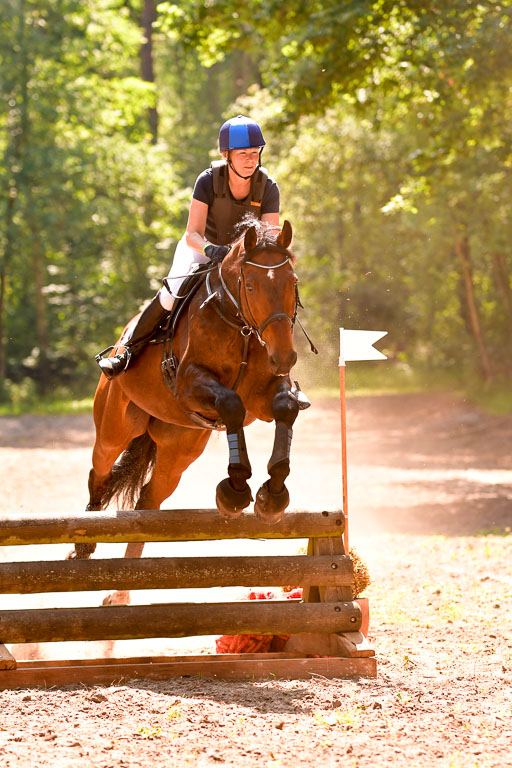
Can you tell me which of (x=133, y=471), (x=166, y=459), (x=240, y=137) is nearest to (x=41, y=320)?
(x=133, y=471)

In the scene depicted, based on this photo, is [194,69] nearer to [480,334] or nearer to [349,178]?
[349,178]

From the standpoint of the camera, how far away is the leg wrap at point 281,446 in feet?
14.1

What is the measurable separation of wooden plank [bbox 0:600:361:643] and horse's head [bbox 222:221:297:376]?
50.3 inches

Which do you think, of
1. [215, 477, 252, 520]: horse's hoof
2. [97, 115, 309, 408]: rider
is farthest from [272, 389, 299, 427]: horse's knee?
[215, 477, 252, 520]: horse's hoof

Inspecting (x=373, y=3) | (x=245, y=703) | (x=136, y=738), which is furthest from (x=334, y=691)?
(x=373, y=3)

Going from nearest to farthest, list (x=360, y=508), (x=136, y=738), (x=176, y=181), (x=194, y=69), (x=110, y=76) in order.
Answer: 1. (x=136, y=738)
2. (x=360, y=508)
3. (x=176, y=181)
4. (x=110, y=76)
5. (x=194, y=69)

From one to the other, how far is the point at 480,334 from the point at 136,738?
801 inches

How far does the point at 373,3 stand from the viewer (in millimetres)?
10648

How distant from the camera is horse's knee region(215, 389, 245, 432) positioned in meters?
4.45

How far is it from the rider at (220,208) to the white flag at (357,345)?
33.7 inches

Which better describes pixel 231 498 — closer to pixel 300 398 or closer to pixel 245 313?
pixel 300 398

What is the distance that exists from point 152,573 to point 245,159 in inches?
89.8

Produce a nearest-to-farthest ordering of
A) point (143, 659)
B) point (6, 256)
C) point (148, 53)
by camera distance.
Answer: point (143, 659) → point (6, 256) → point (148, 53)

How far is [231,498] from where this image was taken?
4.36 meters
